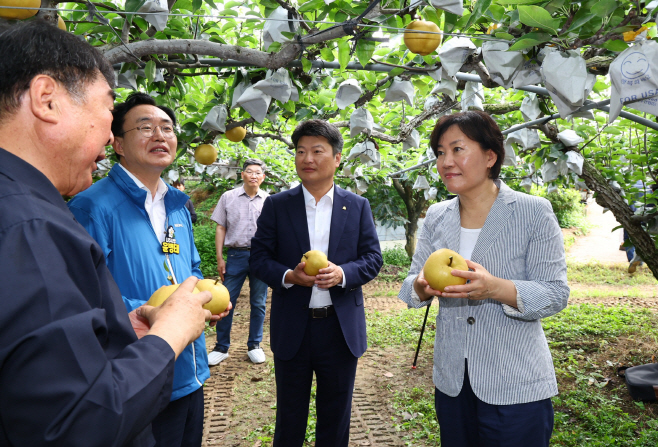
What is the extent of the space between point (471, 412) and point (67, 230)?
73.8 inches

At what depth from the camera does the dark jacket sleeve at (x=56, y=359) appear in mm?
756

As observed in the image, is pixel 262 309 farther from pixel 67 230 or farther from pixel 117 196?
pixel 67 230

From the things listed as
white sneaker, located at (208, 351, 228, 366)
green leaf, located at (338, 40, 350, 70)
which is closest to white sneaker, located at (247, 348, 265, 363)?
white sneaker, located at (208, 351, 228, 366)

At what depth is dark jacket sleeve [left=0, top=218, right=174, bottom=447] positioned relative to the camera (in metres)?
0.76

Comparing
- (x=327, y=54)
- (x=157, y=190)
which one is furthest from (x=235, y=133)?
(x=157, y=190)

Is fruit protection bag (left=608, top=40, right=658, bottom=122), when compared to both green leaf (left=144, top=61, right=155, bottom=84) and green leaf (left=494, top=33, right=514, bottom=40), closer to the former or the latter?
green leaf (left=494, top=33, right=514, bottom=40)

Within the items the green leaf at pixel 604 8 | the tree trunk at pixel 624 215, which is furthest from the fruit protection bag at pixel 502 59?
the tree trunk at pixel 624 215

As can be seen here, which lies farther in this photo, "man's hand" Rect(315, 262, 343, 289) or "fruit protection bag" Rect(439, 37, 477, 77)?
"fruit protection bag" Rect(439, 37, 477, 77)

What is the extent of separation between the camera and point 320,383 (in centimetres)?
271

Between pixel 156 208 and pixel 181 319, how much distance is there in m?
1.24

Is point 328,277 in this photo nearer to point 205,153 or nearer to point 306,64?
point 306,64

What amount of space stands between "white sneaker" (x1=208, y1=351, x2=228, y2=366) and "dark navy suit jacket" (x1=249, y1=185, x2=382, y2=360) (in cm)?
278

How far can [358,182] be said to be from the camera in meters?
9.98

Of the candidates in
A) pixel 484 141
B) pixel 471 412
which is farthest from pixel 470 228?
pixel 471 412
